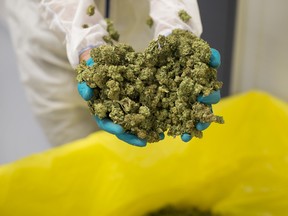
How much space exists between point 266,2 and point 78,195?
70cm

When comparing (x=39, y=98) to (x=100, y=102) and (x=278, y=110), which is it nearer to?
(x=100, y=102)

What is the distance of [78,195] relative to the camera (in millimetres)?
949

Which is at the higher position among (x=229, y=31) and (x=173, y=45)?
(x=173, y=45)

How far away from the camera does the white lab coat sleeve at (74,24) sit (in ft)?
2.47

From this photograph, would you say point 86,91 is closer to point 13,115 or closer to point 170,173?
point 170,173

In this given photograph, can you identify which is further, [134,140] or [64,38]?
[64,38]

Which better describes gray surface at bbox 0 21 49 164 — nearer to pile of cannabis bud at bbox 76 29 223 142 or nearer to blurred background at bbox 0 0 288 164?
blurred background at bbox 0 0 288 164

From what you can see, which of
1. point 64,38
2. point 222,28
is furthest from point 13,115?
point 222,28

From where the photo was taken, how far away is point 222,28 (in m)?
1.12

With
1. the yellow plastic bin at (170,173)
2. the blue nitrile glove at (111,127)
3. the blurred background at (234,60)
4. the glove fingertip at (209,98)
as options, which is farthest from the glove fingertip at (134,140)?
the blurred background at (234,60)

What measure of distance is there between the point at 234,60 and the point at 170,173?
0.41m

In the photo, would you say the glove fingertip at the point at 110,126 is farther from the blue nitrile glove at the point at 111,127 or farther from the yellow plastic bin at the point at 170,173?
the yellow plastic bin at the point at 170,173

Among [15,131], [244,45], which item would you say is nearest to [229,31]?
[244,45]

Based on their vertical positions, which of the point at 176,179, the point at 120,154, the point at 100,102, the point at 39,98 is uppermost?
the point at 100,102
